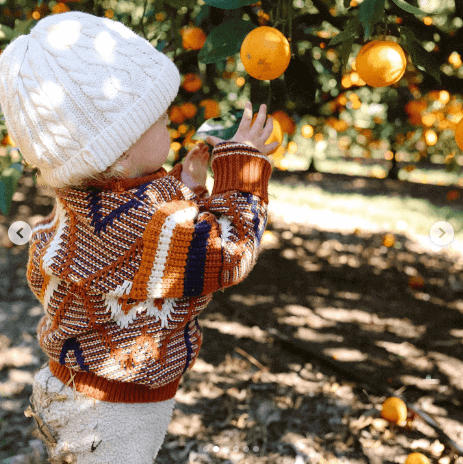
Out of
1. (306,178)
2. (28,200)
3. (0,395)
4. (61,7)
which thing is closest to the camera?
(61,7)

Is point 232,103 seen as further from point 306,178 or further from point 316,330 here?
point 306,178

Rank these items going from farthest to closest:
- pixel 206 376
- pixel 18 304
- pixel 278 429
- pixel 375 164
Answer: pixel 375 164
pixel 18 304
pixel 206 376
pixel 278 429

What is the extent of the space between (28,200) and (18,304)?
2.54 m

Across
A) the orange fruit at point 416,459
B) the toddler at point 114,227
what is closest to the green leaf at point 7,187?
the toddler at point 114,227

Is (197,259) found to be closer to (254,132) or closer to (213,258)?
(213,258)

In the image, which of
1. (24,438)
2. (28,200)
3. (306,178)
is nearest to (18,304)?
(24,438)

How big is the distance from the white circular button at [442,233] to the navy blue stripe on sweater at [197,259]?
4586 millimetres

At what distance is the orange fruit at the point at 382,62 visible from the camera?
47.9 inches

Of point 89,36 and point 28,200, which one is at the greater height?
point 89,36

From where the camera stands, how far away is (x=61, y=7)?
210cm

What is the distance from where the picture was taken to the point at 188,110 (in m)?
2.07

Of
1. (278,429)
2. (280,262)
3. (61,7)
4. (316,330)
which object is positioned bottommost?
(280,262)

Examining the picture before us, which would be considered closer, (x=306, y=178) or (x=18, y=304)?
(x=18, y=304)

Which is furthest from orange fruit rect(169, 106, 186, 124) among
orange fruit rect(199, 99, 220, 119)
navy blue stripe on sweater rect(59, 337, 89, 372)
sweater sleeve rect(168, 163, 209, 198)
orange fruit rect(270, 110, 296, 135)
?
navy blue stripe on sweater rect(59, 337, 89, 372)
